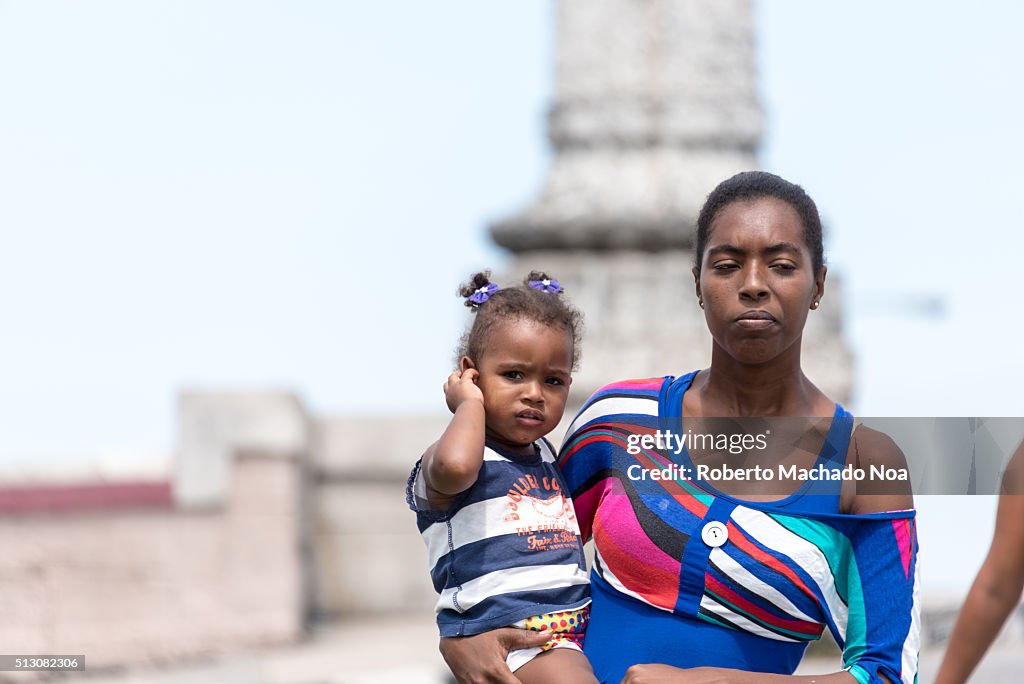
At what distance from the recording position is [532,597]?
2.76 metres

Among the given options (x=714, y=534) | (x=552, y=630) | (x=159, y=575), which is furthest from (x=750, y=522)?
A: (x=159, y=575)

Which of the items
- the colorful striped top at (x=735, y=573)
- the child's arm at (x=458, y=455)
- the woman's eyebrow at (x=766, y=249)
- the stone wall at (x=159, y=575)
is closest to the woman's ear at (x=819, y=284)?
the woman's eyebrow at (x=766, y=249)

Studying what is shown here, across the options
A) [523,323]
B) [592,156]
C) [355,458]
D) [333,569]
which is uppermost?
[592,156]

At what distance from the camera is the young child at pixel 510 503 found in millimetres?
2711

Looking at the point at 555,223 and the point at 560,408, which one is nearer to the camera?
the point at 560,408

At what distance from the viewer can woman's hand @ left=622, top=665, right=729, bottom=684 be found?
2.45 metres

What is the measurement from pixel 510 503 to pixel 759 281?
0.69 meters

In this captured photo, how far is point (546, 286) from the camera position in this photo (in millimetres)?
3088

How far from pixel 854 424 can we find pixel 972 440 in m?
0.49

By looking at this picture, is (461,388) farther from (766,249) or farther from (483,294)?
(766,249)

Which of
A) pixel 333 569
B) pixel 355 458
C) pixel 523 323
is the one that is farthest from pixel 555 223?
pixel 523 323

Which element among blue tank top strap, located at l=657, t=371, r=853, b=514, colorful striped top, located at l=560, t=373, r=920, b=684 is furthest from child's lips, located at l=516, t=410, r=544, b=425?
blue tank top strap, located at l=657, t=371, r=853, b=514

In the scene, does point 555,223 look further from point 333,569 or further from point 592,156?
point 333,569

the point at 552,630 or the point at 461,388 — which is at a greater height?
the point at 461,388
